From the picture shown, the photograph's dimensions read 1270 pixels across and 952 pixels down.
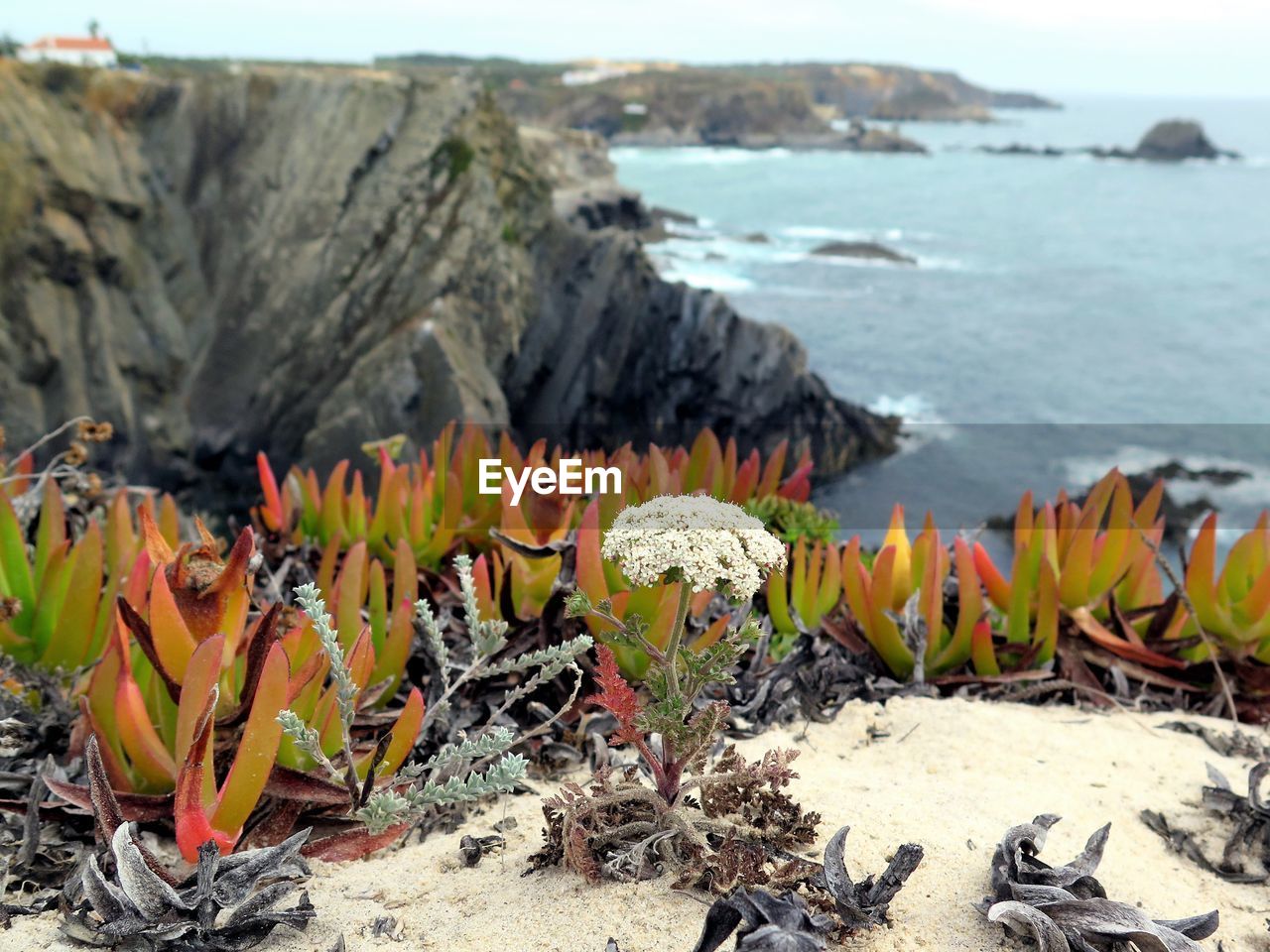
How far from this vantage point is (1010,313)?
135 feet

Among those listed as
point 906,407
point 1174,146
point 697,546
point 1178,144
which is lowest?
point 906,407

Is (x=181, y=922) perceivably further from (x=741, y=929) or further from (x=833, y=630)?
(x=833, y=630)

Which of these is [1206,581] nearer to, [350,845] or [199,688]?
[350,845]

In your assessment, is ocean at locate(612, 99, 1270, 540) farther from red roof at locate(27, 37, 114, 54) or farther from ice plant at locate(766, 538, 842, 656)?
red roof at locate(27, 37, 114, 54)

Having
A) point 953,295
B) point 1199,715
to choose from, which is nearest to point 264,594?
point 1199,715

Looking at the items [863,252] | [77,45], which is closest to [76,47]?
[77,45]

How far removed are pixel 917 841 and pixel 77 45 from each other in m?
46.3

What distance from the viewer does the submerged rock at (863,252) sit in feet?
162

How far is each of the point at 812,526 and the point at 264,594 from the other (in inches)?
80.4

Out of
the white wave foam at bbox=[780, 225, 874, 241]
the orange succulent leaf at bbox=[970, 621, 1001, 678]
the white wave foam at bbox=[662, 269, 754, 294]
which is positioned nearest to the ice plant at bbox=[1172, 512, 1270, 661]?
the orange succulent leaf at bbox=[970, 621, 1001, 678]

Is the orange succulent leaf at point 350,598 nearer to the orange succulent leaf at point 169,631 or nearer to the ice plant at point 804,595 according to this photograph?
the orange succulent leaf at point 169,631

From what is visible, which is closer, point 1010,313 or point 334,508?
point 334,508

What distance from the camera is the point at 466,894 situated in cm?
192

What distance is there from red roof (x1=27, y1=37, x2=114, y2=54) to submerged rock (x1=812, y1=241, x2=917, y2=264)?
3141 centimetres
